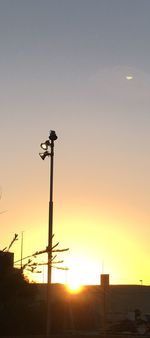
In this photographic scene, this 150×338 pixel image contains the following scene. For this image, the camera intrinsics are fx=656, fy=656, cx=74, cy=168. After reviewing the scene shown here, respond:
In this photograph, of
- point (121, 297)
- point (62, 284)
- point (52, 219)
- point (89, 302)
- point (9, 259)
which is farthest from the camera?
point (121, 297)

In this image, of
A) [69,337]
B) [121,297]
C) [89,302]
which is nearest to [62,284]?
[89,302]

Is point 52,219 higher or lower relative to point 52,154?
lower

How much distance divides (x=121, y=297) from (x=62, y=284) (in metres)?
37.8

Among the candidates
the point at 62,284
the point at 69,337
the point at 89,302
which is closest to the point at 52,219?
the point at 69,337

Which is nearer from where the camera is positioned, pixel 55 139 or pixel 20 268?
pixel 20 268

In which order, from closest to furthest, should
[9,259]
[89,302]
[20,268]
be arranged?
[20,268] → [9,259] → [89,302]

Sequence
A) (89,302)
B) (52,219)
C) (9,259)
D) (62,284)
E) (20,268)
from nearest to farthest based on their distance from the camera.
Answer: (20,268) → (9,259) → (52,219) → (89,302) → (62,284)

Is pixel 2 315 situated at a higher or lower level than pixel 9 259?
lower

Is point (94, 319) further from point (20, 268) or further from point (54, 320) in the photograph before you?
point (20, 268)

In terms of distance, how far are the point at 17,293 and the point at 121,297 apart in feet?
362

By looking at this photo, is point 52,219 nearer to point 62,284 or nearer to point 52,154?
point 52,154

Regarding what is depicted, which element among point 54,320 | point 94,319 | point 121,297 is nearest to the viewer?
point 54,320

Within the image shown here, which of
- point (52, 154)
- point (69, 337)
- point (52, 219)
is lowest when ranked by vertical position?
point (69, 337)

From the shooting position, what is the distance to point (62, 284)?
78.6 metres
